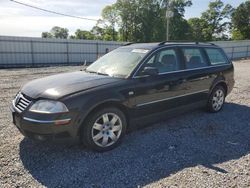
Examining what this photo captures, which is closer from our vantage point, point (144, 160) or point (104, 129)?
point (144, 160)

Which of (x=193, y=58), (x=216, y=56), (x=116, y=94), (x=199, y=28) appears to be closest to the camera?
(x=116, y=94)

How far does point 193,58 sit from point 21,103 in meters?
3.53

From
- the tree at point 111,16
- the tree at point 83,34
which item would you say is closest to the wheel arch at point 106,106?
the tree at point 111,16

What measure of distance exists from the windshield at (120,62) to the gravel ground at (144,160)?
1.20 m

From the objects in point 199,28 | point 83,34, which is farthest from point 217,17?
point 83,34

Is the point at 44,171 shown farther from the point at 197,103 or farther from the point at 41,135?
the point at 197,103

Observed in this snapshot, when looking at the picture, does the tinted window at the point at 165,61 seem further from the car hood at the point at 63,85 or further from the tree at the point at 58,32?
the tree at the point at 58,32

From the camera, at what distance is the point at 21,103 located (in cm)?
381

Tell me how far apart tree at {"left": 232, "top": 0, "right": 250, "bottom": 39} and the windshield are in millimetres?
57185

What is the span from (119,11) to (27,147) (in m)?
54.9

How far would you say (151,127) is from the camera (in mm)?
5023

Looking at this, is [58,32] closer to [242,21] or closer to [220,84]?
[242,21]

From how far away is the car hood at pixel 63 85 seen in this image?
143 inches

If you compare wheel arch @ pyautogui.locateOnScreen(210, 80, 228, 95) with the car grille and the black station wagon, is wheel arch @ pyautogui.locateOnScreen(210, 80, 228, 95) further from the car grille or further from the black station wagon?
the car grille
